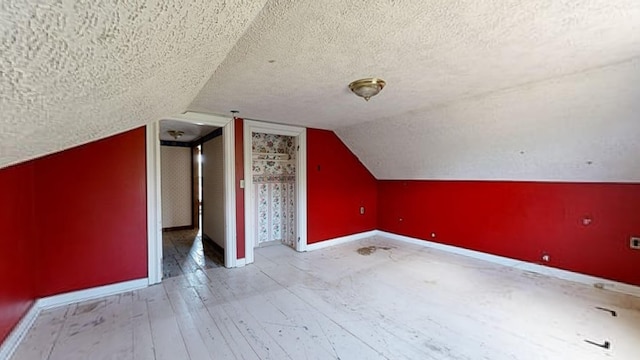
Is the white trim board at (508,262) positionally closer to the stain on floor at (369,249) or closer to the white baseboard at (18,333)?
the stain on floor at (369,249)

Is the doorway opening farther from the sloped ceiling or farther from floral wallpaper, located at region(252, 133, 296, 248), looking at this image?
the sloped ceiling

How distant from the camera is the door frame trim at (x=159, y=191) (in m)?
3.15

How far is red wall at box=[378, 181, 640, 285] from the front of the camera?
9.96ft

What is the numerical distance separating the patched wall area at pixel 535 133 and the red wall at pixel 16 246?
371 centimetres

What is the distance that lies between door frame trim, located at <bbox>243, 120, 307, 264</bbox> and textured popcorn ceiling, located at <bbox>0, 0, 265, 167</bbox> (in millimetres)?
2538

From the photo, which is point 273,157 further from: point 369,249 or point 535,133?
point 535,133

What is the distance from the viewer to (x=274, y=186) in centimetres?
508

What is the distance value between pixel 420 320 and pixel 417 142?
7.88ft

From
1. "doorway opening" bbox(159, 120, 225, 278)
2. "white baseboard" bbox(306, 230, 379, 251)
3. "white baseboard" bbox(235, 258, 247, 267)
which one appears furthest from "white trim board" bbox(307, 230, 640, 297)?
"doorway opening" bbox(159, 120, 225, 278)

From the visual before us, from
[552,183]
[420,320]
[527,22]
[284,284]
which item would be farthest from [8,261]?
[552,183]

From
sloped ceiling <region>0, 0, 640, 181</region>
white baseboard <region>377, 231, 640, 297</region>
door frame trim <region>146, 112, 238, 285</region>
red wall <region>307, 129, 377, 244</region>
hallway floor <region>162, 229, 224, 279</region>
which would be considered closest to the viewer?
sloped ceiling <region>0, 0, 640, 181</region>

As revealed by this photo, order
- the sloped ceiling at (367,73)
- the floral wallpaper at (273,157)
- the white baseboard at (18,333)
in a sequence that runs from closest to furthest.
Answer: the sloped ceiling at (367,73) → the white baseboard at (18,333) → the floral wallpaper at (273,157)

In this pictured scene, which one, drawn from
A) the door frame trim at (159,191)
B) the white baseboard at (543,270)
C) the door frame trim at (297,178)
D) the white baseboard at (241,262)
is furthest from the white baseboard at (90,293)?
the white baseboard at (543,270)

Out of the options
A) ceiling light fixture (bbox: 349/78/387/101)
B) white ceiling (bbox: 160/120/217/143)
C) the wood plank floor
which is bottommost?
the wood plank floor
